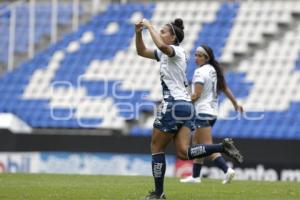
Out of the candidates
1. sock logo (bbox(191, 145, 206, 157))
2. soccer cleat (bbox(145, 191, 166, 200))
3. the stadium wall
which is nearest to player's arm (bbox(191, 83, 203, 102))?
sock logo (bbox(191, 145, 206, 157))

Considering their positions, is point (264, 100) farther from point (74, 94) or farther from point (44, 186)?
point (44, 186)

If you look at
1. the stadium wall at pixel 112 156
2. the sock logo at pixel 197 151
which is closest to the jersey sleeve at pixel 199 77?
the sock logo at pixel 197 151

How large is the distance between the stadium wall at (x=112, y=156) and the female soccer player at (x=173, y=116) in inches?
353

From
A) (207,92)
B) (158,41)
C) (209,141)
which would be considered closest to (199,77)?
(207,92)

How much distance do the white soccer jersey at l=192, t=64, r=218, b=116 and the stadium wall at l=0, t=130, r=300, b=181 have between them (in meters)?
5.30

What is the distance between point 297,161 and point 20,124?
8.85 m

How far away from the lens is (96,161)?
21.9 m

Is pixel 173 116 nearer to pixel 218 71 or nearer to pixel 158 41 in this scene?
pixel 158 41

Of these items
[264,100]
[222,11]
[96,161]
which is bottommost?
[96,161]

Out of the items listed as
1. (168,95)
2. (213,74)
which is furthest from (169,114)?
(213,74)

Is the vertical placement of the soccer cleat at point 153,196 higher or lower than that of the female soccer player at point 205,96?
lower

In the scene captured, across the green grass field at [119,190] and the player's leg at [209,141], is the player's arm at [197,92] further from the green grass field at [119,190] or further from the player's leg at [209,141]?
the green grass field at [119,190]

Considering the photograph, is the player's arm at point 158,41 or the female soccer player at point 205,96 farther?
Answer: the female soccer player at point 205,96

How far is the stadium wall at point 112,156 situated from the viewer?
1981 centimetres
